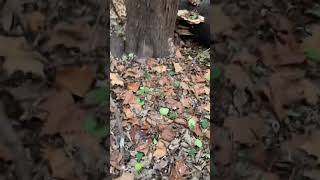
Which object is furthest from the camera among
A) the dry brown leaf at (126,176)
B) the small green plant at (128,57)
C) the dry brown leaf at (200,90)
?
the small green plant at (128,57)

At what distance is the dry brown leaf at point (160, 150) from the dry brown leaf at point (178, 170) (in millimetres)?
102

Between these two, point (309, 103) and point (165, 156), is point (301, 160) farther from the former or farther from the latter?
point (165, 156)

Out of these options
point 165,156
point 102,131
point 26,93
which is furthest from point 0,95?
point 165,156

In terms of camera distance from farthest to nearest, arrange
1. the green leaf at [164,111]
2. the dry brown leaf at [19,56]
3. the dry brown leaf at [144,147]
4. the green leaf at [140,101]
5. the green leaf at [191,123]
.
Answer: the green leaf at [140,101]
the green leaf at [164,111]
the green leaf at [191,123]
the dry brown leaf at [144,147]
the dry brown leaf at [19,56]

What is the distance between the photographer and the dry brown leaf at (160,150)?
10.9 feet

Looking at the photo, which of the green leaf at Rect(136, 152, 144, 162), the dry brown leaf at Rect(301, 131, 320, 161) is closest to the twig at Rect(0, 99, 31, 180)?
the dry brown leaf at Rect(301, 131, 320, 161)

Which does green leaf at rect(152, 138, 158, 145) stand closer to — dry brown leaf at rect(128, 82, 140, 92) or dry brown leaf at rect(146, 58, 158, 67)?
dry brown leaf at rect(128, 82, 140, 92)

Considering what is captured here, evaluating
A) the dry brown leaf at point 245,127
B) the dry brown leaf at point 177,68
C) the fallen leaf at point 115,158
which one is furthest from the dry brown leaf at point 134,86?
the dry brown leaf at point 245,127

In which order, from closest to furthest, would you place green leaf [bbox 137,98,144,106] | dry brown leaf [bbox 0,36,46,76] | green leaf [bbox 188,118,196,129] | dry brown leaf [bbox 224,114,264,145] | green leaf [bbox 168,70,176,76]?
dry brown leaf [bbox 0,36,46,76] → dry brown leaf [bbox 224,114,264,145] → green leaf [bbox 188,118,196,129] → green leaf [bbox 137,98,144,106] → green leaf [bbox 168,70,176,76]

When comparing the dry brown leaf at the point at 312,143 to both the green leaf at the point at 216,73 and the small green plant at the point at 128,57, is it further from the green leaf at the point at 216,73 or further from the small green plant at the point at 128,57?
the small green plant at the point at 128,57

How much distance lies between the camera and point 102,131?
1.14 meters

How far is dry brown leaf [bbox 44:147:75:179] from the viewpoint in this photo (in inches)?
44.3

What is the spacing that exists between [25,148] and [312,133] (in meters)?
0.56

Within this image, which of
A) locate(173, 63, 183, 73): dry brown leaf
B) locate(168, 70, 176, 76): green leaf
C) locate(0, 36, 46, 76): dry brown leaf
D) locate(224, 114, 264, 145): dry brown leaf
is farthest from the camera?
locate(173, 63, 183, 73): dry brown leaf
